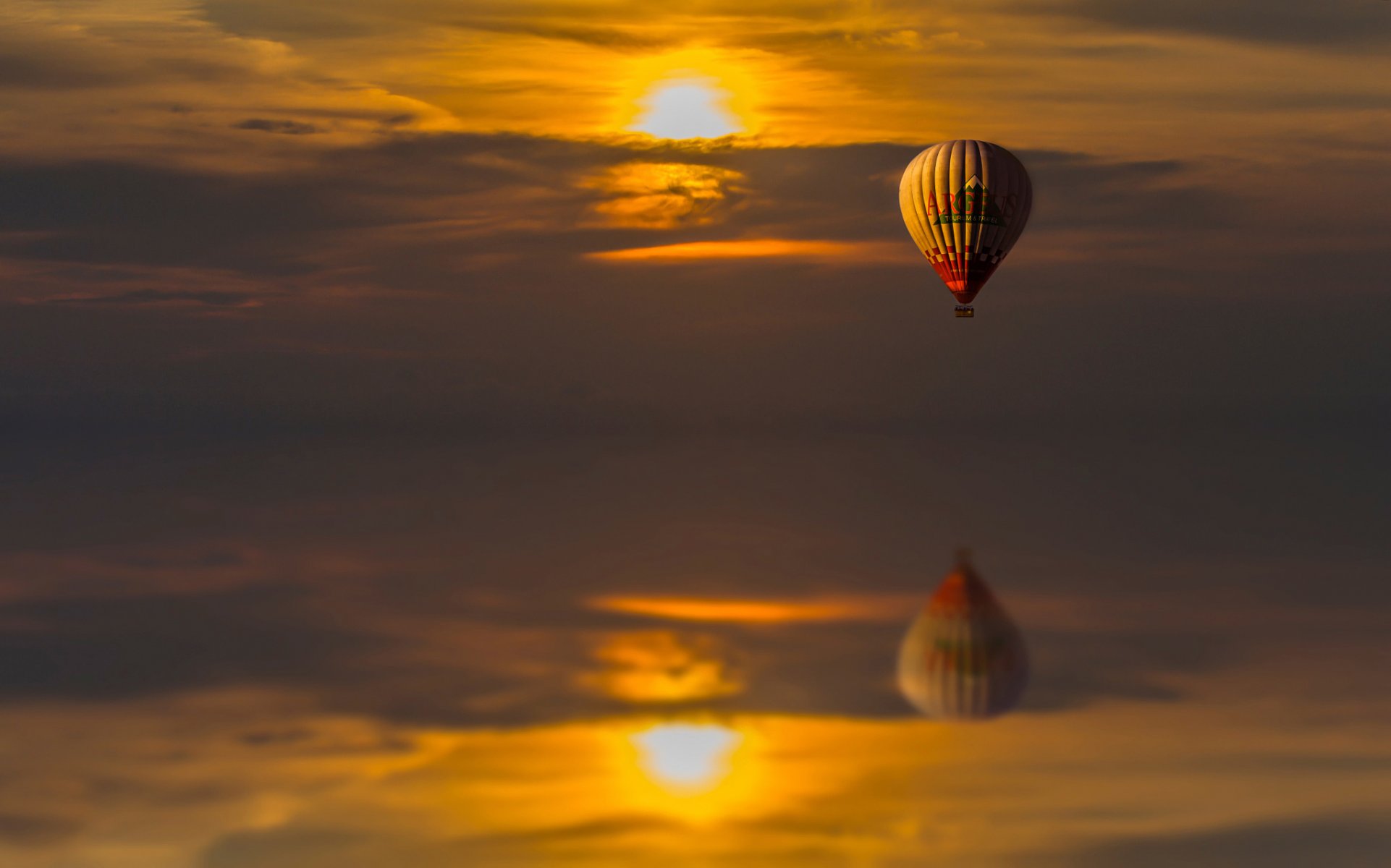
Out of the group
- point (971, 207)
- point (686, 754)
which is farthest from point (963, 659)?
point (971, 207)

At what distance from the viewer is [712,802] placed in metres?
15.2

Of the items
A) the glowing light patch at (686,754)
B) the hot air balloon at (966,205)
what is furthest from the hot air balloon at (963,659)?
the hot air balloon at (966,205)

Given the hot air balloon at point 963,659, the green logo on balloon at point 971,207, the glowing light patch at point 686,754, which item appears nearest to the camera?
the glowing light patch at point 686,754

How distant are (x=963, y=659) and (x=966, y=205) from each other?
25526 millimetres

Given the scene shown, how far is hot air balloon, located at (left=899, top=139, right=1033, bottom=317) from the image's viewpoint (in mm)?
45719

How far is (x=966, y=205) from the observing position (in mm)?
45750

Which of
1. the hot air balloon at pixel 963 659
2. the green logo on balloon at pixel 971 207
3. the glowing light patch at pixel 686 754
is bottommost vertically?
the glowing light patch at pixel 686 754

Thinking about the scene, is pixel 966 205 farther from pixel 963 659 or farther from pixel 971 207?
pixel 963 659

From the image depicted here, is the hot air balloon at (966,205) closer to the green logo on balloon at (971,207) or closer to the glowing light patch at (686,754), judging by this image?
the green logo on balloon at (971,207)

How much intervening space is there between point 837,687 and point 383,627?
8905 mm

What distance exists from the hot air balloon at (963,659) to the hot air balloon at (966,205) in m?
18.9

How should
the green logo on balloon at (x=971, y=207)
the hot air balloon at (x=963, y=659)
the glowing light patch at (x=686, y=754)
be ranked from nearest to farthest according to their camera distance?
1. the glowing light patch at (x=686, y=754)
2. the hot air balloon at (x=963, y=659)
3. the green logo on balloon at (x=971, y=207)

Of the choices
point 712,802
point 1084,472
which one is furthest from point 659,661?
point 1084,472

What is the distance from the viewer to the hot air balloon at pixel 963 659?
19547mm
